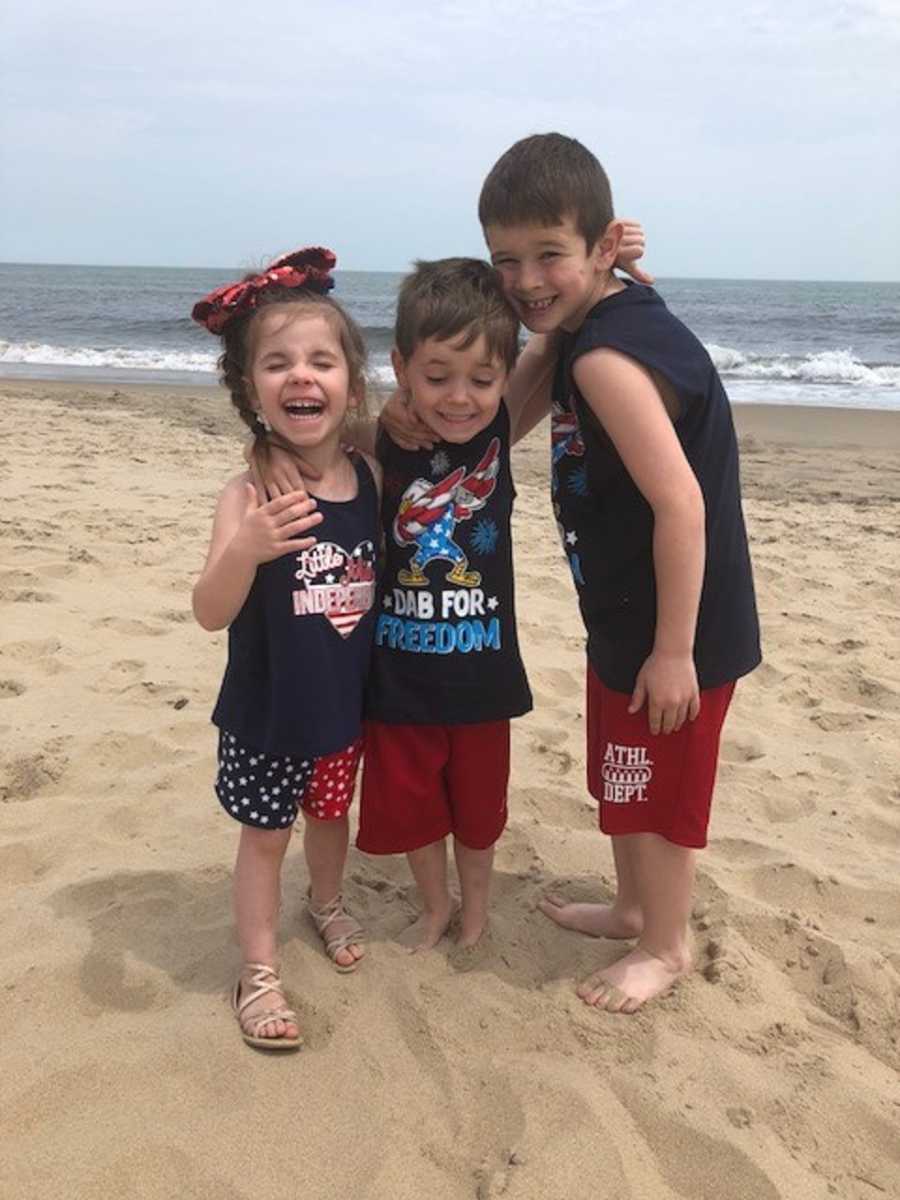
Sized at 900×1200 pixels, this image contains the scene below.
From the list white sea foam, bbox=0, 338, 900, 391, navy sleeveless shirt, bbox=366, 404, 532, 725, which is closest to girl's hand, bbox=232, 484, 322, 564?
navy sleeveless shirt, bbox=366, 404, 532, 725

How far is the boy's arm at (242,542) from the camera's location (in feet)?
6.33

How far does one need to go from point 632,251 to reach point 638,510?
1.82 ft

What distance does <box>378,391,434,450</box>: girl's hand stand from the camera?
2109 mm

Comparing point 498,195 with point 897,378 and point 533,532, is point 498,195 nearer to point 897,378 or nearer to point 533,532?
point 533,532

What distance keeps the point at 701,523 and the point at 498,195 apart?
0.74 m

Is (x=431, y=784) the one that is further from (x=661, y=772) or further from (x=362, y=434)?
(x=362, y=434)

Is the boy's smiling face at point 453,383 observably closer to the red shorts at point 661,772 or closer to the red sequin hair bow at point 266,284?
the red sequin hair bow at point 266,284

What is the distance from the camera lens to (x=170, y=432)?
28.9 feet

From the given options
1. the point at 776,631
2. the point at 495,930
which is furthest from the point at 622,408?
the point at 776,631

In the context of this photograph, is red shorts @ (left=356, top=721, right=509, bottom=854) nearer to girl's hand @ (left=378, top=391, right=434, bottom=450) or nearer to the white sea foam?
girl's hand @ (left=378, top=391, right=434, bottom=450)

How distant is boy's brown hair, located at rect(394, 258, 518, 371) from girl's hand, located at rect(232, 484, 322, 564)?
1.26ft

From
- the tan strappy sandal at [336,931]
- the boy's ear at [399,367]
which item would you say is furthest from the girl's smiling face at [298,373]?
the tan strappy sandal at [336,931]

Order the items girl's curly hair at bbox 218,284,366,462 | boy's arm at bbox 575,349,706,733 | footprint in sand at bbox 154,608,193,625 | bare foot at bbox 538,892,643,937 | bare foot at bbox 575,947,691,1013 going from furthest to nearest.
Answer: footprint in sand at bbox 154,608,193,625 < bare foot at bbox 538,892,643,937 < bare foot at bbox 575,947,691,1013 < girl's curly hair at bbox 218,284,366,462 < boy's arm at bbox 575,349,706,733

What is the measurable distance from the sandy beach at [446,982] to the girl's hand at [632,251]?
1.51 meters
